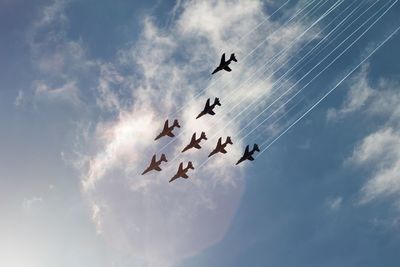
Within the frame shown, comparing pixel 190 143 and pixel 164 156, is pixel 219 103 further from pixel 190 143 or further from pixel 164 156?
pixel 164 156

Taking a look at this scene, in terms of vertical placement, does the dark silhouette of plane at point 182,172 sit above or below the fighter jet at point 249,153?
above

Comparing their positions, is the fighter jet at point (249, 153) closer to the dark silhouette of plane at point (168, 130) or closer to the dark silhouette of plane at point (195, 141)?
the dark silhouette of plane at point (195, 141)

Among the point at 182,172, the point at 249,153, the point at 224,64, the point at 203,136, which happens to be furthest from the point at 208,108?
the point at 182,172

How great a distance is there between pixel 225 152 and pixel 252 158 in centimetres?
521

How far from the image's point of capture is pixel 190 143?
9675 cm

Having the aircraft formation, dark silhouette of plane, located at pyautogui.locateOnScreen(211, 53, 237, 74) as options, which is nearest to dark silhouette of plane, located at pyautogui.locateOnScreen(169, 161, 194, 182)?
the aircraft formation

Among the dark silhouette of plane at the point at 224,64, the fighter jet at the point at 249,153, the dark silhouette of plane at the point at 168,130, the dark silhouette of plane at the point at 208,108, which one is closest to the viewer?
the dark silhouette of plane at the point at 224,64

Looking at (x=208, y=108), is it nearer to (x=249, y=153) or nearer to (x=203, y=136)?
(x=203, y=136)

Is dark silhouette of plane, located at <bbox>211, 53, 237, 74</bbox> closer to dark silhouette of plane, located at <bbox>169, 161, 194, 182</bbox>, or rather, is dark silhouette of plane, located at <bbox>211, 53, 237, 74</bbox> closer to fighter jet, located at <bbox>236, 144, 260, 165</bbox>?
fighter jet, located at <bbox>236, 144, 260, 165</bbox>

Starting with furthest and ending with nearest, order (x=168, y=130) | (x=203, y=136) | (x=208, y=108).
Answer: (x=168, y=130) → (x=203, y=136) → (x=208, y=108)

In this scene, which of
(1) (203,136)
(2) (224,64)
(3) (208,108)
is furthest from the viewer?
(1) (203,136)

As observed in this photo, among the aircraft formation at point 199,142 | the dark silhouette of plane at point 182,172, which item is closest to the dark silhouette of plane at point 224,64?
the aircraft formation at point 199,142

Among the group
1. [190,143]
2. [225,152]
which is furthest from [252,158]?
[190,143]

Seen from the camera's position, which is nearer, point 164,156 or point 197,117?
point 197,117
